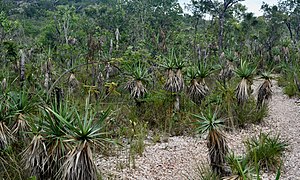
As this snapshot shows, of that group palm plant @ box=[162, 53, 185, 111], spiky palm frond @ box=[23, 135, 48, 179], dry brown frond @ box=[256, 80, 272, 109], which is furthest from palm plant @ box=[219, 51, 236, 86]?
spiky palm frond @ box=[23, 135, 48, 179]

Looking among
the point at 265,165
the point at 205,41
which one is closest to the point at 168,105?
the point at 265,165

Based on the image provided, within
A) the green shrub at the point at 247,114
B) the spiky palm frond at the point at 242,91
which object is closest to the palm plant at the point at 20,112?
the spiky palm frond at the point at 242,91

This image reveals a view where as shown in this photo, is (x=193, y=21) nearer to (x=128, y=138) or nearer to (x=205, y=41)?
(x=205, y=41)

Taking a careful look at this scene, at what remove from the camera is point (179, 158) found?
24.7 feet

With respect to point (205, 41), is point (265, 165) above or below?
below

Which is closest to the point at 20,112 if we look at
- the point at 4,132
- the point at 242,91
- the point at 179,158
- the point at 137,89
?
the point at 4,132

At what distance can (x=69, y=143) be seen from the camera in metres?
4.34

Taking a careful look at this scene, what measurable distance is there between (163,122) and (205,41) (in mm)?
11885

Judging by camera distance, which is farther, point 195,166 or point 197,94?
point 197,94

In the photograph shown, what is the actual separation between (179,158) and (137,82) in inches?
111

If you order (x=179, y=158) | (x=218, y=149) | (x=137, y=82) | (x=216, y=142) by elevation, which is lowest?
(x=179, y=158)

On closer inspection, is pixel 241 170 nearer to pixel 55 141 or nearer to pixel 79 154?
pixel 79 154

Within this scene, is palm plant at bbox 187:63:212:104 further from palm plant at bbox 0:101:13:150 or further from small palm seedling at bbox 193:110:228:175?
palm plant at bbox 0:101:13:150

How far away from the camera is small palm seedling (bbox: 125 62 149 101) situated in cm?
945
